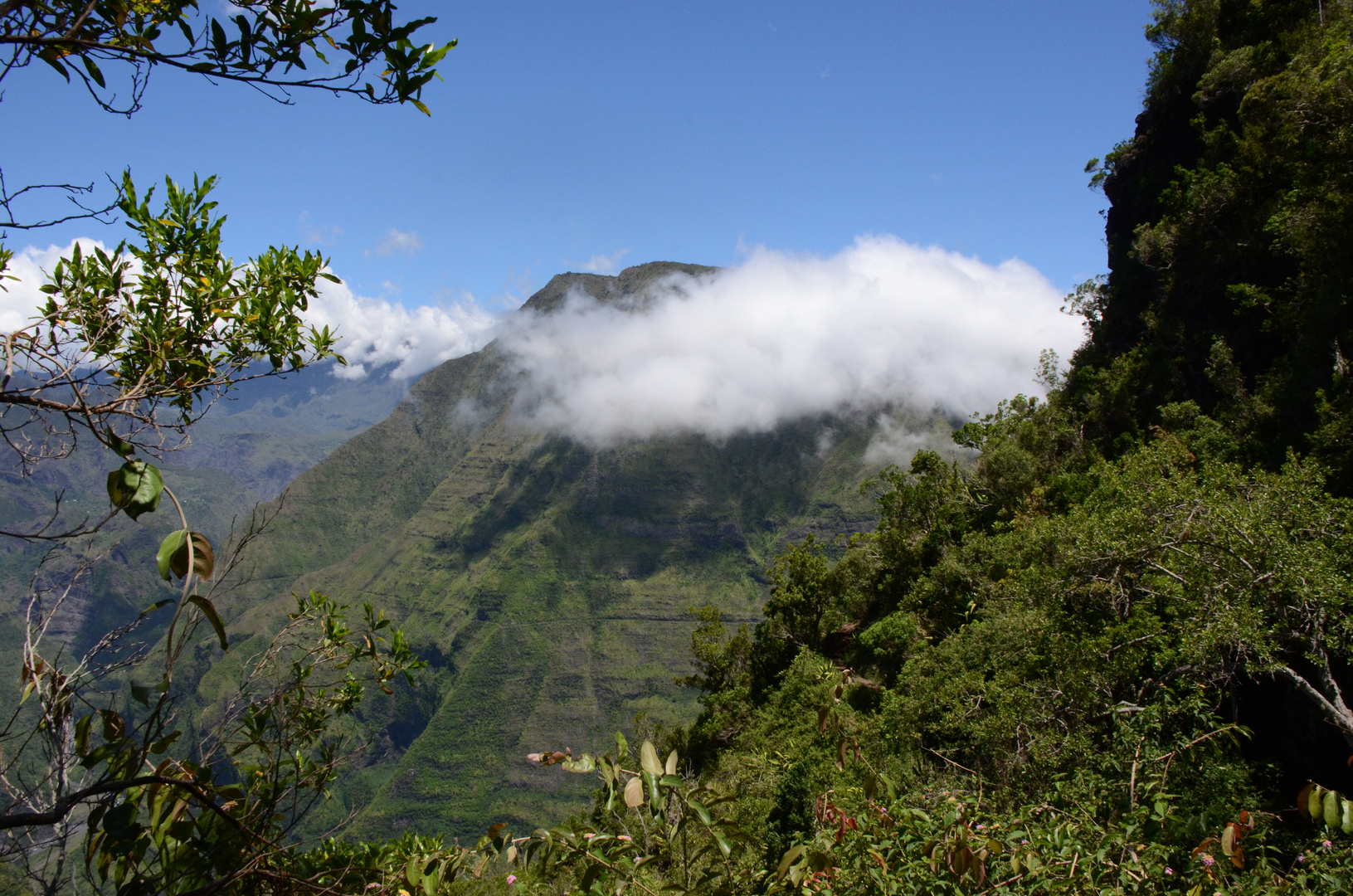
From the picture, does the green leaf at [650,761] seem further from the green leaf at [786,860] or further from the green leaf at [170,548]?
the green leaf at [170,548]

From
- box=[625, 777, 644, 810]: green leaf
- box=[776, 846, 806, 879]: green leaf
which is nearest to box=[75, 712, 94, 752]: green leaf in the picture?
box=[625, 777, 644, 810]: green leaf

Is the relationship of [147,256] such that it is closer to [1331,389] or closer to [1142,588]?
[1142,588]

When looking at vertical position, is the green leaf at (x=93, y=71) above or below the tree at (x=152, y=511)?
above

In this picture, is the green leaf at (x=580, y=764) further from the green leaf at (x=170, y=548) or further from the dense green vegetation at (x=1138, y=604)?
the green leaf at (x=170, y=548)

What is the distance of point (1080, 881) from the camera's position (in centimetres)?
457

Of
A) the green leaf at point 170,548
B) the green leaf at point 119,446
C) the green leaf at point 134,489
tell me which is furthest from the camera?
the green leaf at point 119,446

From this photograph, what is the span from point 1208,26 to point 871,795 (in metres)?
43.2

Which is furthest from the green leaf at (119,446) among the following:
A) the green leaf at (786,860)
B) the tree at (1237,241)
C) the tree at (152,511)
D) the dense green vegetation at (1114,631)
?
the tree at (1237,241)

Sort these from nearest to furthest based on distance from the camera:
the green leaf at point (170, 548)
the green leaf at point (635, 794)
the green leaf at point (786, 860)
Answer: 1. the green leaf at point (170, 548)
2. the green leaf at point (635, 794)
3. the green leaf at point (786, 860)

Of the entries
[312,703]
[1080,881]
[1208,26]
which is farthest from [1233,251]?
[312,703]

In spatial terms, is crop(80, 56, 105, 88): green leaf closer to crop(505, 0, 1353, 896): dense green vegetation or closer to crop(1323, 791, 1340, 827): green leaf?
crop(505, 0, 1353, 896): dense green vegetation

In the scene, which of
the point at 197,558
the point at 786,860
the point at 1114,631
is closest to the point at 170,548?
the point at 197,558

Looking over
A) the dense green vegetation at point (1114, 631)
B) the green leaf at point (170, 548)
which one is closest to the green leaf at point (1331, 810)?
the dense green vegetation at point (1114, 631)

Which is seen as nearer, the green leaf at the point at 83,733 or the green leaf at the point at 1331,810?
the green leaf at the point at 1331,810
